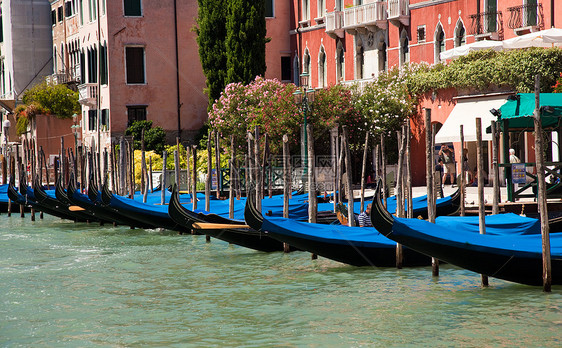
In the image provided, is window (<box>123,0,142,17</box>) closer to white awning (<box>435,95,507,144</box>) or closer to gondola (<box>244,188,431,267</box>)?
white awning (<box>435,95,507,144</box>)

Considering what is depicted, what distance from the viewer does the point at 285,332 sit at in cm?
866

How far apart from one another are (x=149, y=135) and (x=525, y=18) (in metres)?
11.5

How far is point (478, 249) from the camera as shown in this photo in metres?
9.73

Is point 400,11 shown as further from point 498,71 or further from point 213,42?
point 213,42

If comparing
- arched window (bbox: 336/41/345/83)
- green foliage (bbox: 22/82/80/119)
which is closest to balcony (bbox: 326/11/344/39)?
arched window (bbox: 336/41/345/83)

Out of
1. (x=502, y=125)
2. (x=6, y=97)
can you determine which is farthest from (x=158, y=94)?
(x=502, y=125)

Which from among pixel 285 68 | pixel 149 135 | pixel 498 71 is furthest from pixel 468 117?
pixel 149 135

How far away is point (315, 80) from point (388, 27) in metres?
3.86

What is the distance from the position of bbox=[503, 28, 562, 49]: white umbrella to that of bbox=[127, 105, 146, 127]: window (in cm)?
1238

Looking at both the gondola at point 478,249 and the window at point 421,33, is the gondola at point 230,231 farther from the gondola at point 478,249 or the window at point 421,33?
the window at point 421,33

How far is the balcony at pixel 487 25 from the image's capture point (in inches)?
741

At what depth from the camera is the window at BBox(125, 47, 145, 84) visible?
26.5m

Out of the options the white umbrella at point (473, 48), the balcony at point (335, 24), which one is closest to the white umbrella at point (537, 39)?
the white umbrella at point (473, 48)

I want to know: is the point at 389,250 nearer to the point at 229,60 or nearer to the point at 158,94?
the point at 229,60
